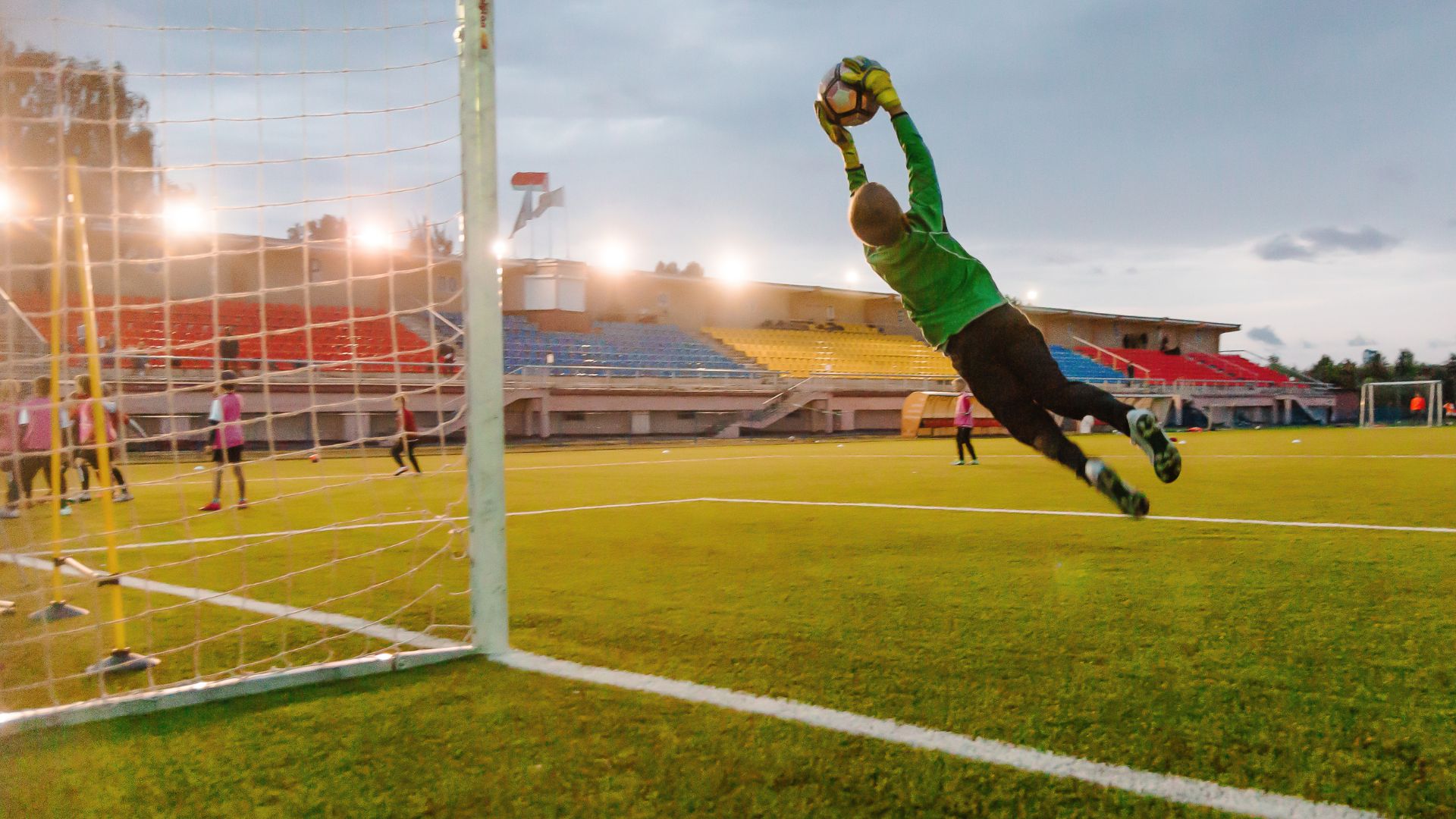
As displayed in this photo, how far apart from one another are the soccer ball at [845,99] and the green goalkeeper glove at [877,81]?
3cm

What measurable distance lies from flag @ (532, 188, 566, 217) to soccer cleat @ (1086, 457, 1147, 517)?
33.6m

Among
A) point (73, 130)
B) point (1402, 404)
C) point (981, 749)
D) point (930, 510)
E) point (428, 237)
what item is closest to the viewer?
point (981, 749)

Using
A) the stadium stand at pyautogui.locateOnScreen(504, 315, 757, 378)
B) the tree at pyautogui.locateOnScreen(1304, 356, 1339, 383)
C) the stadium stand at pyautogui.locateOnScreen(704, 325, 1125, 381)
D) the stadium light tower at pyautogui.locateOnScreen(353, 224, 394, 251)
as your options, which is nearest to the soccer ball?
the stadium light tower at pyautogui.locateOnScreen(353, 224, 394, 251)

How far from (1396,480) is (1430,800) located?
10715 millimetres

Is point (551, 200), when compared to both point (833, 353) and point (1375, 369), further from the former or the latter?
point (1375, 369)

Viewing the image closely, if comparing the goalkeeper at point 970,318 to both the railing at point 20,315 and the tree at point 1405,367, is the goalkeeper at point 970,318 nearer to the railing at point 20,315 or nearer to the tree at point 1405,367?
the railing at point 20,315

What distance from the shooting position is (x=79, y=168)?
3701 millimetres

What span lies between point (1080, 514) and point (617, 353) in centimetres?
2610

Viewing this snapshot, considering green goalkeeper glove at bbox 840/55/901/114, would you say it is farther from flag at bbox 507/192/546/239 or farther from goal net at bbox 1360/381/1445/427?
goal net at bbox 1360/381/1445/427

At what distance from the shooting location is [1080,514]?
841 cm

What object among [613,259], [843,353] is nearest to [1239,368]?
[843,353]

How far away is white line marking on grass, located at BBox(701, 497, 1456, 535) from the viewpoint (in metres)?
7.06

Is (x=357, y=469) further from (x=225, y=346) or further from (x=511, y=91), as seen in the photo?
(x=511, y=91)

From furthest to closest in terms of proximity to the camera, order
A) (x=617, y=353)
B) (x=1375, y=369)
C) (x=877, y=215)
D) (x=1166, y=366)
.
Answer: (x=1375, y=369)
(x=1166, y=366)
(x=617, y=353)
(x=877, y=215)
